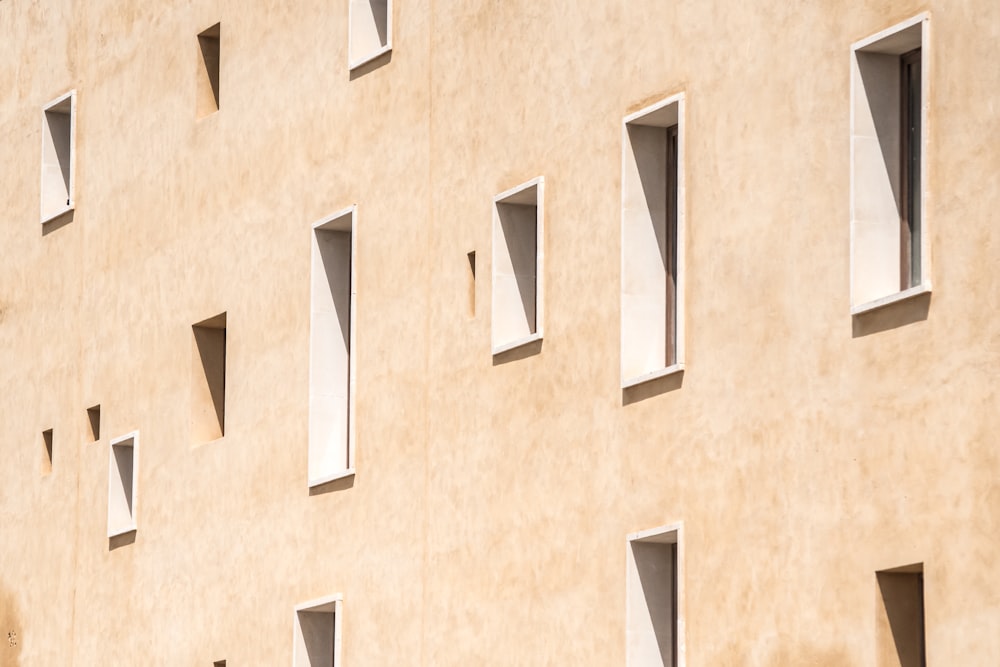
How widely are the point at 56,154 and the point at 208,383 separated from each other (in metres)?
5.73

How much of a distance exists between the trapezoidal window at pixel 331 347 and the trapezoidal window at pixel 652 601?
5.40 metres

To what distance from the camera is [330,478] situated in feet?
92.8

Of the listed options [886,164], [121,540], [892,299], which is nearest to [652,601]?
[892,299]

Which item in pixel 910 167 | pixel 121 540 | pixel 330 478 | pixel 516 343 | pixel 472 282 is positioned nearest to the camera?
pixel 910 167

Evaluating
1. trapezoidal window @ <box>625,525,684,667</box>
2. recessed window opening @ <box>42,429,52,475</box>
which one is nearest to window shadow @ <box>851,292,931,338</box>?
trapezoidal window @ <box>625,525,684,667</box>

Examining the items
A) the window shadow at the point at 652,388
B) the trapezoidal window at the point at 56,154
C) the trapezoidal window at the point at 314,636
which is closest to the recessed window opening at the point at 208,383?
the trapezoidal window at the point at 314,636

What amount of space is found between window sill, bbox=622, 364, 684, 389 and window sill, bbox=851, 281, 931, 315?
7.84 feet

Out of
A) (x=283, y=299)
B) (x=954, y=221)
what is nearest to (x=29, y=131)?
(x=283, y=299)

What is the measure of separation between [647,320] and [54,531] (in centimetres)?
1213

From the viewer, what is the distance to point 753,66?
22891 millimetres

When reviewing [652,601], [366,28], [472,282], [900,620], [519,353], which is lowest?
[900,620]

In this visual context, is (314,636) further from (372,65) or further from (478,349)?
(372,65)

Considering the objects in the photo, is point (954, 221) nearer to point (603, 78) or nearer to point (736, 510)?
point (736, 510)

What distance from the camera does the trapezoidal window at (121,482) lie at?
32.5 m
